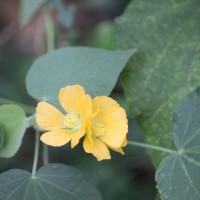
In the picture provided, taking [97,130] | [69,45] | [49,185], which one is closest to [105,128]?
[97,130]

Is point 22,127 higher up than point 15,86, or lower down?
higher up

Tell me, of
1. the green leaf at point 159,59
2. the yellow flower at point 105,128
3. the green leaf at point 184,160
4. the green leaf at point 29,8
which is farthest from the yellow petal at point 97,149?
the green leaf at point 29,8

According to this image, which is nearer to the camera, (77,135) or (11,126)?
(77,135)

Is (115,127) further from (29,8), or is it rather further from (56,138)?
(29,8)

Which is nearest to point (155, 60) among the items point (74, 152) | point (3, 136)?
point (3, 136)

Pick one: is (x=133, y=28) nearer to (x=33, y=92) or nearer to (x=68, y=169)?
(x=33, y=92)

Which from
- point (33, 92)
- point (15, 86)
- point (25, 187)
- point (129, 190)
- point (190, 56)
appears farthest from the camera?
point (15, 86)
